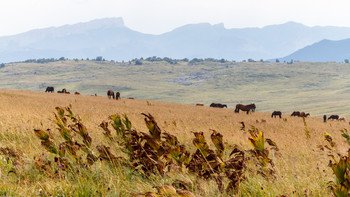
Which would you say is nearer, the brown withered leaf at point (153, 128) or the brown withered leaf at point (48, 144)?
the brown withered leaf at point (153, 128)

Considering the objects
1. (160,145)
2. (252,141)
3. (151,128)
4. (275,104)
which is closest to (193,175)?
(160,145)

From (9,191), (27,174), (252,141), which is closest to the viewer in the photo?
(252,141)

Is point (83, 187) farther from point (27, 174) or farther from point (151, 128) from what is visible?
point (27, 174)

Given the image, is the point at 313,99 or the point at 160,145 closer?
the point at 160,145

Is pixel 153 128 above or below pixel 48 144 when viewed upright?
above

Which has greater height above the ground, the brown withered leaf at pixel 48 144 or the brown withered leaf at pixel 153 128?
the brown withered leaf at pixel 153 128

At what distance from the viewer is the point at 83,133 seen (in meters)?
5.54

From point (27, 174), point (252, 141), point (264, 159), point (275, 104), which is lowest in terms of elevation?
point (275, 104)

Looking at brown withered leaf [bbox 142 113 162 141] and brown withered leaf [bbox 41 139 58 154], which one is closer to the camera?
brown withered leaf [bbox 142 113 162 141]

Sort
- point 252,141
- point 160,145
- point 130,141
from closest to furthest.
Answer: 1. point 252,141
2. point 160,145
3. point 130,141

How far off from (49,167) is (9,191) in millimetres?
1112

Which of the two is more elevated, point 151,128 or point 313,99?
point 151,128

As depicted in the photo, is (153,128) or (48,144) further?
(48,144)

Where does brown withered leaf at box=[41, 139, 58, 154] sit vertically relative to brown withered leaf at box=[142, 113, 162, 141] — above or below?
below
